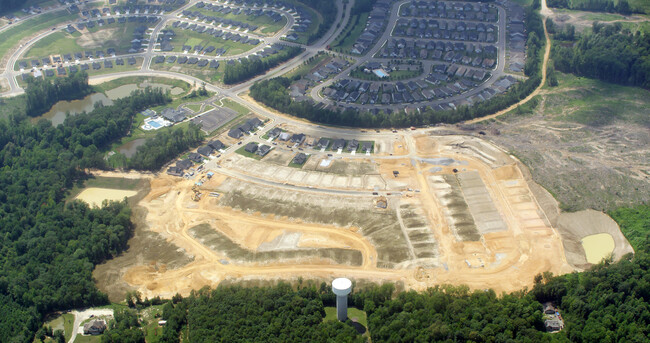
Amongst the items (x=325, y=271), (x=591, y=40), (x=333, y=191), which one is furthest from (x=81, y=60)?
(x=591, y=40)

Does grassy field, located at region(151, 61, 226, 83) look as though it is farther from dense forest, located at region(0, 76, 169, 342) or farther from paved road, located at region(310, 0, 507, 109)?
paved road, located at region(310, 0, 507, 109)

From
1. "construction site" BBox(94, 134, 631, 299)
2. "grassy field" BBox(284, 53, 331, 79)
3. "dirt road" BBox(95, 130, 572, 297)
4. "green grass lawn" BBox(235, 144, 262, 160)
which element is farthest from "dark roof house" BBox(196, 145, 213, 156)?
"grassy field" BBox(284, 53, 331, 79)

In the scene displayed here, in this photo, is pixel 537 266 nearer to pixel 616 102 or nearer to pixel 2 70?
pixel 616 102

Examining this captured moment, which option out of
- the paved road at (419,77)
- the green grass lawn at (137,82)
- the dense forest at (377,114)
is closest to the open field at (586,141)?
the dense forest at (377,114)

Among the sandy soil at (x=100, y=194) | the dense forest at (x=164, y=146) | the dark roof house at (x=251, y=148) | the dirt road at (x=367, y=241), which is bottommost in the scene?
the dirt road at (x=367, y=241)

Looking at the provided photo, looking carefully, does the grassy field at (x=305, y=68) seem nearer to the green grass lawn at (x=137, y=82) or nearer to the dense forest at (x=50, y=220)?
the green grass lawn at (x=137, y=82)

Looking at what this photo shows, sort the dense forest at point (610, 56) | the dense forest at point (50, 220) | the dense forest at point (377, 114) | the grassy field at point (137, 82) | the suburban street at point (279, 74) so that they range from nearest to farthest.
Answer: the dense forest at point (50, 220) < the dense forest at point (377, 114) < the suburban street at point (279, 74) < the dense forest at point (610, 56) < the grassy field at point (137, 82)

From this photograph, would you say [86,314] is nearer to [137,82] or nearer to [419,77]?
[137,82]
